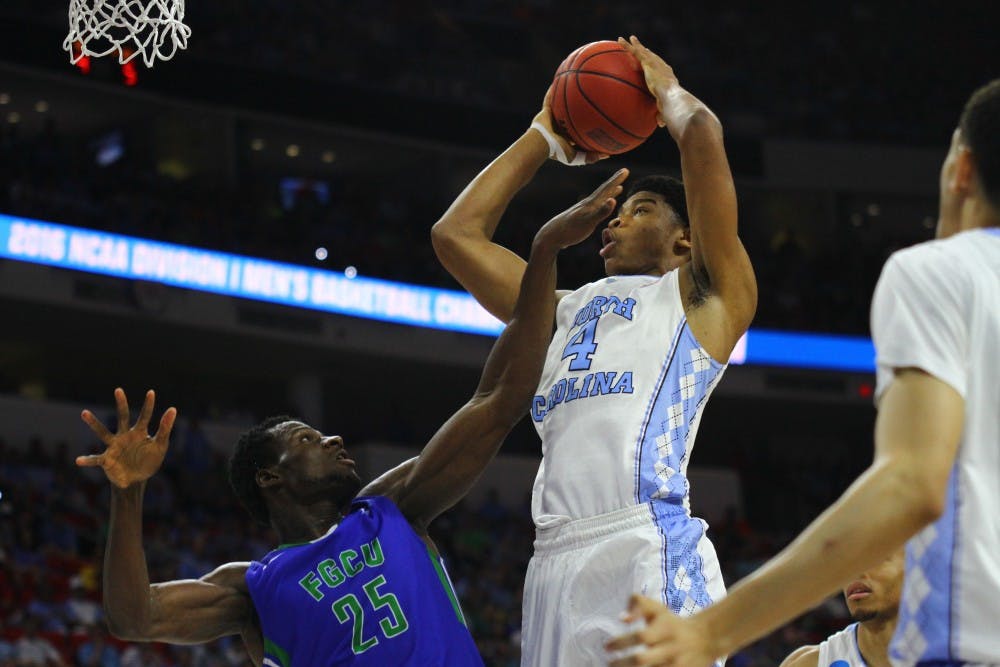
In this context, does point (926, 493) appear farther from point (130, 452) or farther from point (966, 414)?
point (130, 452)

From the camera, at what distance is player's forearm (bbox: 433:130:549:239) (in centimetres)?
427

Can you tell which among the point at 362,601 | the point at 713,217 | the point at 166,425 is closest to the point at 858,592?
the point at 713,217

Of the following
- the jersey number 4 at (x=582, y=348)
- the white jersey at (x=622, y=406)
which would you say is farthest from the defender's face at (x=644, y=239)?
the jersey number 4 at (x=582, y=348)

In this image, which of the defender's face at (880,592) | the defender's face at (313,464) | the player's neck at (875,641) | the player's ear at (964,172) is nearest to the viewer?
the player's ear at (964,172)

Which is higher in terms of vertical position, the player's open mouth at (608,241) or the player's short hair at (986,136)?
the player's open mouth at (608,241)

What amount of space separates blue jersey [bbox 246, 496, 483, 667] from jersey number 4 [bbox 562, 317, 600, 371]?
782 mm

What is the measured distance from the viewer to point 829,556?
71.7 inches

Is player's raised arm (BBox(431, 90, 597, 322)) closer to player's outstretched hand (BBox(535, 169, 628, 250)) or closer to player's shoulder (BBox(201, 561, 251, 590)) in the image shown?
player's outstretched hand (BBox(535, 169, 628, 250))

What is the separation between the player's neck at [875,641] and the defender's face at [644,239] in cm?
166


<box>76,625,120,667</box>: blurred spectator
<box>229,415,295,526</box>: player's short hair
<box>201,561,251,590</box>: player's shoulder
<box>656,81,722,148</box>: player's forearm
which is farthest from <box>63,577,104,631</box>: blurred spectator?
<box>656,81,722,148</box>: player's forearm

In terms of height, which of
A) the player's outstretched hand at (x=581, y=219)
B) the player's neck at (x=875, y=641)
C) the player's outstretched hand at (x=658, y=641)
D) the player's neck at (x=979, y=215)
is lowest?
the player's neck at (x=875, y=641)

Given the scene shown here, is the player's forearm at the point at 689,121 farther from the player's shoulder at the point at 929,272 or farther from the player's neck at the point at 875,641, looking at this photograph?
the player's neck at the point at 875,641

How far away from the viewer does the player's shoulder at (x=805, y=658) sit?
4930 millimetres

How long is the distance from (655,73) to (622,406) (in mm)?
1184
